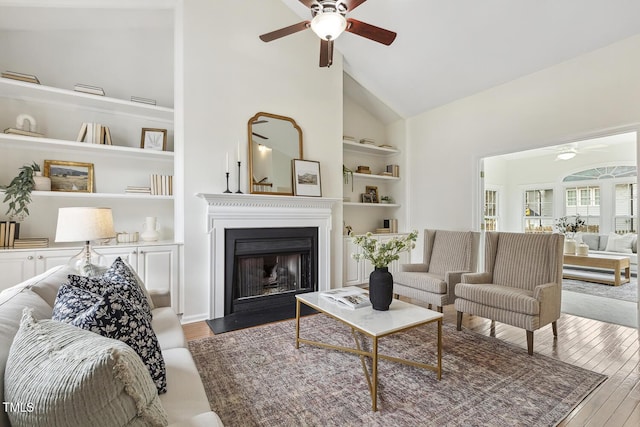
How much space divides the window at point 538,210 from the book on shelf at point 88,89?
8.77 metres

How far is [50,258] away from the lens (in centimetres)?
273

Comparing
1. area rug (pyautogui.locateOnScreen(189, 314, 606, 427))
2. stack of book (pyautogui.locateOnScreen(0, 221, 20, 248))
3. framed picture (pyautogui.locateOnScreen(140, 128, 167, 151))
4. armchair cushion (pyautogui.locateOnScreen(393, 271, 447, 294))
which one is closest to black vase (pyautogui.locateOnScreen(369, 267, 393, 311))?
area rug (pyautogui.locateOnScreen(189, 314, 606, 427))

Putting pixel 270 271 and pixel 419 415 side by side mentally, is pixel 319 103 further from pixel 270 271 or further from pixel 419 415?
pixel 419 415

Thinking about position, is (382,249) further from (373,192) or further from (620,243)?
(620,243)

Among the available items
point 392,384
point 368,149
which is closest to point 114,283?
point 392,384

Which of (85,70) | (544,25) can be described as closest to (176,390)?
(85,70)

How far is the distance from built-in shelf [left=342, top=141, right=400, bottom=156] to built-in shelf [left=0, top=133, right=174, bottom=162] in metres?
2.68

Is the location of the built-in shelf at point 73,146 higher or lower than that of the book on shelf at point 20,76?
lower

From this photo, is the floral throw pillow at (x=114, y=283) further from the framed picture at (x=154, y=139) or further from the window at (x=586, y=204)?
the window at (x=586, y=204)

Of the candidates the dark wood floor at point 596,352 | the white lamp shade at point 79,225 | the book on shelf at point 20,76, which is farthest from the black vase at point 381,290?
the book on shelf at point 20,76

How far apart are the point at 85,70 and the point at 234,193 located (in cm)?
213

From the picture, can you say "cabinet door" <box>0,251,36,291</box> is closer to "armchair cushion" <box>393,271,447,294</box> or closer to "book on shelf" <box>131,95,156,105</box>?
"book on shelf" <box>131,95,156,105</box>

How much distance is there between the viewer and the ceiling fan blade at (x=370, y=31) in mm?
2309

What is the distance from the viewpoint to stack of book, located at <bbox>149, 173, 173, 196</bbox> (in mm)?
3418
